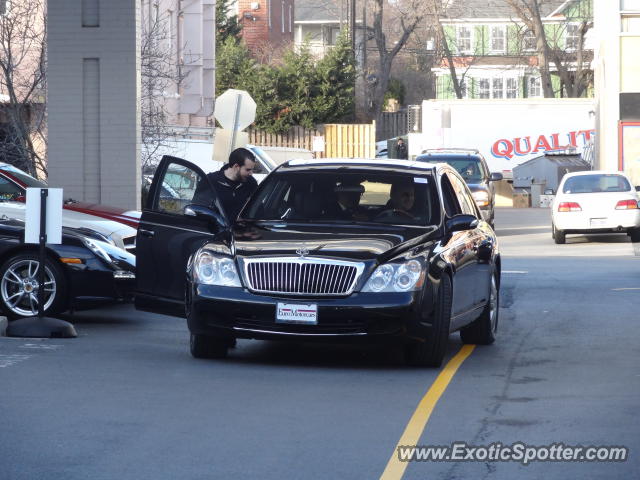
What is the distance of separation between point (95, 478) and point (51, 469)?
0.31 metres

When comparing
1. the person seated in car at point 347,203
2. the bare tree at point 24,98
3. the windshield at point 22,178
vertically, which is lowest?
the person seated in car at point 347,203

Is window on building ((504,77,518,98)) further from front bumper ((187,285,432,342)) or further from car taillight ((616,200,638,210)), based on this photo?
front bumper ((187,285,432,342))

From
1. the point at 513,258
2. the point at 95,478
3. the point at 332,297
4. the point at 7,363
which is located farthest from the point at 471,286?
the point at 513,258

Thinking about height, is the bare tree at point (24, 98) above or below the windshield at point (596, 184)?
above

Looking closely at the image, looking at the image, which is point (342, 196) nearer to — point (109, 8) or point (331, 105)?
point (109, 8)

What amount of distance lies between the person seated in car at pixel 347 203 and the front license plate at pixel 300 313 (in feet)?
4.77

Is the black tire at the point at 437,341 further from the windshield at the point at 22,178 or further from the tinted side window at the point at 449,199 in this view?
the windshield at the point at 22,178

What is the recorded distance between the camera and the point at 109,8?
19.2 meters

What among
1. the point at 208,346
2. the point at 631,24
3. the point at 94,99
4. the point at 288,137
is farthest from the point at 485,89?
the point at 208,346

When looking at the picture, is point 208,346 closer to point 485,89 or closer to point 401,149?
point 401,149

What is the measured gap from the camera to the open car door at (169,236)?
11.7m

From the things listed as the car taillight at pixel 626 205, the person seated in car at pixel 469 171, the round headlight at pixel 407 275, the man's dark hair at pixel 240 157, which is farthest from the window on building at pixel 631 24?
the round headlight at pixel 407 275

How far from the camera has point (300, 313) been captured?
32.8 feet

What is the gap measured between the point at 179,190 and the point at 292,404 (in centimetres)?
390
